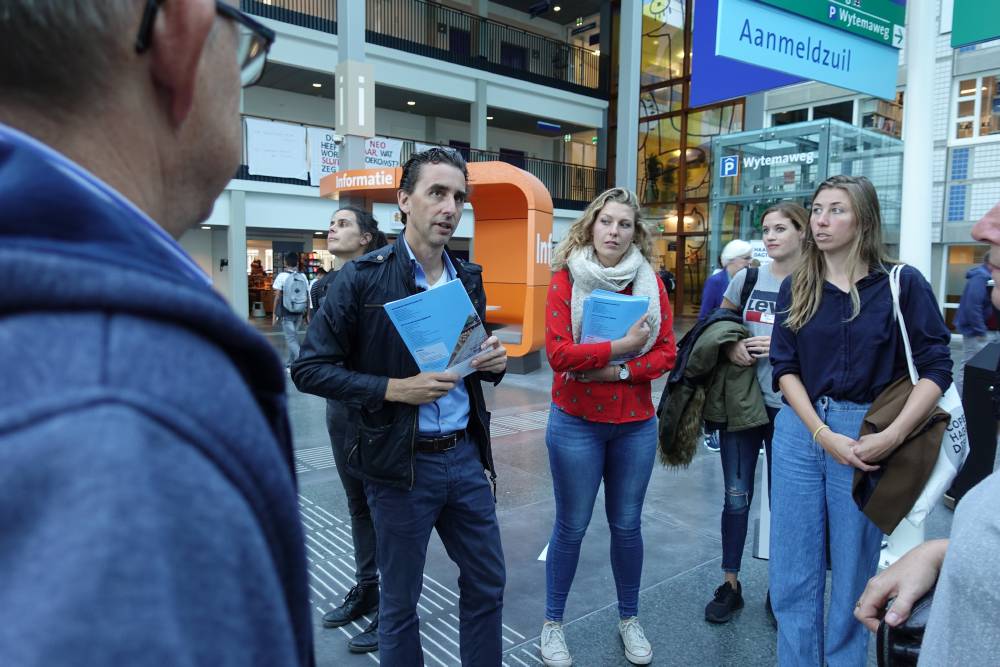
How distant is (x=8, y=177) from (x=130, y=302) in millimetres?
138

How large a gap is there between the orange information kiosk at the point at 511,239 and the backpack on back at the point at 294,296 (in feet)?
7.35

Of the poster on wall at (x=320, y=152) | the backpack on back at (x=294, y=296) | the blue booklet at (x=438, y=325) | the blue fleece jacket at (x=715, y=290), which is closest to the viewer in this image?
the blue booklet at (x=438, y=325)

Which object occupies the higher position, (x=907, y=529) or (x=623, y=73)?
(x=623, y=73)

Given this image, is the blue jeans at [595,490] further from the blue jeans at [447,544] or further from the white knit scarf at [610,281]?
the blue jeans at [447,544]

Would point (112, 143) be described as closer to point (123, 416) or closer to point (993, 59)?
point (123, 416)

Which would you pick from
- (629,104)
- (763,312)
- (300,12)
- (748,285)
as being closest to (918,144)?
(748,285)

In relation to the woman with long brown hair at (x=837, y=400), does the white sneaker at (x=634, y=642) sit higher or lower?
lower

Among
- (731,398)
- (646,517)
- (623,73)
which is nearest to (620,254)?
(731,398)

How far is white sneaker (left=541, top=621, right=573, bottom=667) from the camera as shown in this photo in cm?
284

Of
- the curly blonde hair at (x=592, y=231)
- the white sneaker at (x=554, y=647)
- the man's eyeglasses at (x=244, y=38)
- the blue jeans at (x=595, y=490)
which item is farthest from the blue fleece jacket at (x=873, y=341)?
the man's eyeglasses at (x=244, y=38)

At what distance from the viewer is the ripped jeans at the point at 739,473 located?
341 cm

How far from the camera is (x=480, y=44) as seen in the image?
2194cm

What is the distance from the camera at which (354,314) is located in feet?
8.07

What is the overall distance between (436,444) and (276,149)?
15697 millimetres
